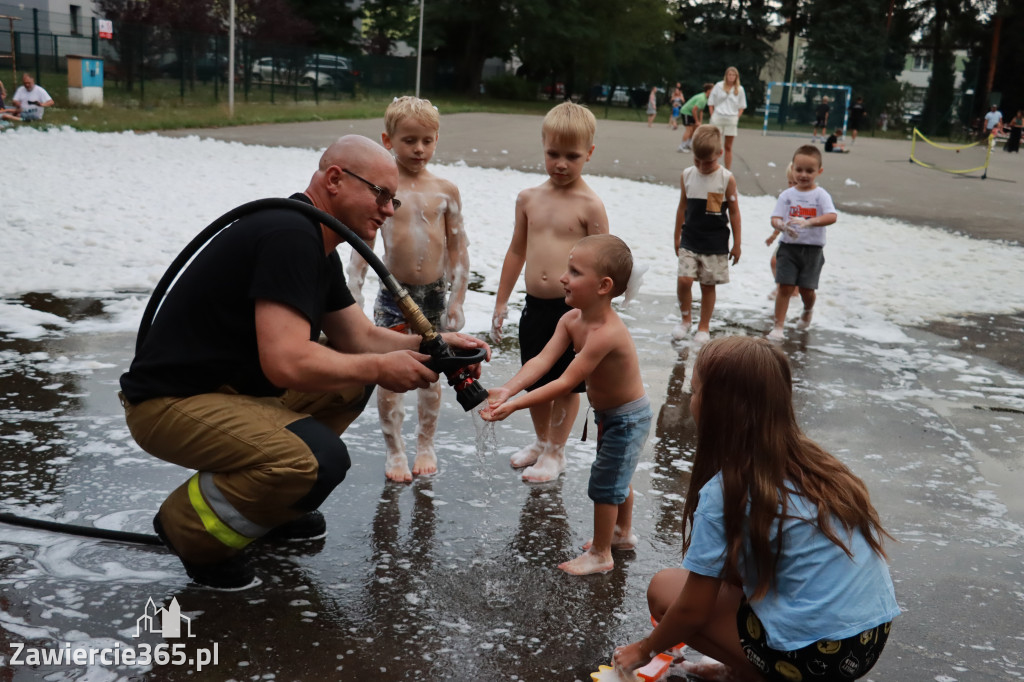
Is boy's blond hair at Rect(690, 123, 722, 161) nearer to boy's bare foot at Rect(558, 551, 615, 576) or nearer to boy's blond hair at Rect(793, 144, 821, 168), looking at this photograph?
boy's blond hair at Rect(793, 144, 821, 168)

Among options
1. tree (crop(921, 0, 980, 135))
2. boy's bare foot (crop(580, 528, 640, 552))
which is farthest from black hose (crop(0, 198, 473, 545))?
tree (crop(921, 0, 980, 135))

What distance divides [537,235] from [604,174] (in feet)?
35.8

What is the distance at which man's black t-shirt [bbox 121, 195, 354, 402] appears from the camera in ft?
8.72

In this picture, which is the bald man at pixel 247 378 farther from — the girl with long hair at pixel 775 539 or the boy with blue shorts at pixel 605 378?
the girl with long hair at pixel 775 539

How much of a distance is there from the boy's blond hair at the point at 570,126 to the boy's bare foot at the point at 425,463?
136 centimetres

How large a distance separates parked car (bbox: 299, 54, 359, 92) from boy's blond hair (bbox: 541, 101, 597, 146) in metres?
30.1

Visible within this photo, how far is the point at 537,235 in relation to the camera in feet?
13.1

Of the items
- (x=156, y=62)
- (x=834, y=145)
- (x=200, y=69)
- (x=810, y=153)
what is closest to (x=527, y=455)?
(x=810, y=153)

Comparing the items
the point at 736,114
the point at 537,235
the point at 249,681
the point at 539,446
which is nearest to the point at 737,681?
the point at 249,681

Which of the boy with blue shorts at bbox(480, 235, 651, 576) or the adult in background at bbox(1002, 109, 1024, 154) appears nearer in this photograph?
the boy with blue shorts at bbox(480, 235, 651, 576)

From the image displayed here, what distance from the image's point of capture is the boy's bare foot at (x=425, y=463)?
147 inches

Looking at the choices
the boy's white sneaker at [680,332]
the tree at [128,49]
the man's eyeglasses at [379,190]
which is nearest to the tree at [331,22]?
the tree at [128,49]

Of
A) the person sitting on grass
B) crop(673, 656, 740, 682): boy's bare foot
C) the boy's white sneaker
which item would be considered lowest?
crop(673, 656, 740, 682): boy's bare foot

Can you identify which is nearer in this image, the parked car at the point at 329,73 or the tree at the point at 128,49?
the tree at the point at 128,49
